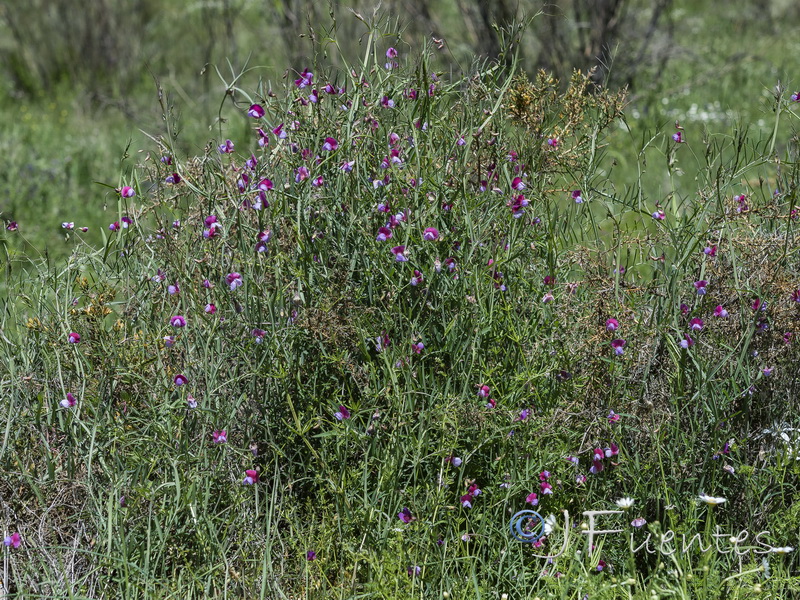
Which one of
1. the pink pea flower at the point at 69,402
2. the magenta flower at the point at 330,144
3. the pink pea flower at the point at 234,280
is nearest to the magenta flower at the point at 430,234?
the magenta flower at the point at 330,144

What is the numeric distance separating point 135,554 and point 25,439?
→ 0.54 metres

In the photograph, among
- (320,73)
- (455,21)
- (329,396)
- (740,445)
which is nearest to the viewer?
(740,445)

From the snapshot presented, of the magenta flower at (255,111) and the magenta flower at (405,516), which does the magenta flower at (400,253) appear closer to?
the magenta flower at (255,111)

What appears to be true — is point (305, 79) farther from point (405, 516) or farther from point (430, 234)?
point (405, 516)

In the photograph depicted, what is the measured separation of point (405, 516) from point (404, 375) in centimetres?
36

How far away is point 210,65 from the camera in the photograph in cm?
629

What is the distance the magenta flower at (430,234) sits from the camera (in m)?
2.42

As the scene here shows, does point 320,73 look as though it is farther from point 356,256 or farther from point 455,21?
point 455,21

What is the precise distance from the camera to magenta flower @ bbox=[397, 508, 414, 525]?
240cm

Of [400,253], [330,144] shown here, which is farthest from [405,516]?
[330,144]

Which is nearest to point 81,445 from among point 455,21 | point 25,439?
point 25,439

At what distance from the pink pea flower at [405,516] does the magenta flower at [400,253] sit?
2.13 ft

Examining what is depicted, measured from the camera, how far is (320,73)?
2953 mm

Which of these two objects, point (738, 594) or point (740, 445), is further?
point (740, 445)
